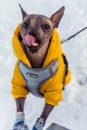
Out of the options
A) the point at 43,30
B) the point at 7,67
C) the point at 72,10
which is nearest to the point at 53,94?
the point at 43,30

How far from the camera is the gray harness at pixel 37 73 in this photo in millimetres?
4191

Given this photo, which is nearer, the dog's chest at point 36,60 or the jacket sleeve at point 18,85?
the dog's chest at point 36,60

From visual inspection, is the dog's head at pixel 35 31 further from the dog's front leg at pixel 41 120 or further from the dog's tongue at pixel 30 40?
the dog's front leg at pixel 41 120

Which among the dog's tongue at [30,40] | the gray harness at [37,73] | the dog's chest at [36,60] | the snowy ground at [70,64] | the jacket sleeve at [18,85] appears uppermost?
the dog's tongue at [30,40]

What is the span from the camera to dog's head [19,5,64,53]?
387 centimetres

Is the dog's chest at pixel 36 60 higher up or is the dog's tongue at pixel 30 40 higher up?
the dog's tongue at pixel 30 40

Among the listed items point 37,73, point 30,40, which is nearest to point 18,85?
point 37,73

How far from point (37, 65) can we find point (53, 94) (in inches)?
11.4

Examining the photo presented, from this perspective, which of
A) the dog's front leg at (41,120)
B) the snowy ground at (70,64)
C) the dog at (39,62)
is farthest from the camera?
the snowy ground at (70,64)

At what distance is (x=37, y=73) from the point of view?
4203 mm

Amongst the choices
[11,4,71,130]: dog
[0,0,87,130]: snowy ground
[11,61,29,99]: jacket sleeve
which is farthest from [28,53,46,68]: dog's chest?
[0,0,87,130]: snowy ground

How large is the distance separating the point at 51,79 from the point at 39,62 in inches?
6.9

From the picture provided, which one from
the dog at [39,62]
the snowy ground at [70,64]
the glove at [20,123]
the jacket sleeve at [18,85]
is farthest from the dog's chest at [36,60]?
the snowy ground at [70,64]

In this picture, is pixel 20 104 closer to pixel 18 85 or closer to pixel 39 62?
pixel 18 85
